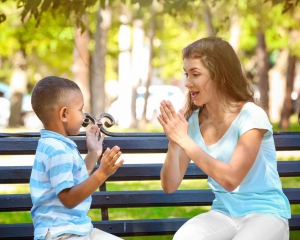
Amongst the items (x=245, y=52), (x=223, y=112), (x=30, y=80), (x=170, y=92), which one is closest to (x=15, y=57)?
(x=170, y=92)

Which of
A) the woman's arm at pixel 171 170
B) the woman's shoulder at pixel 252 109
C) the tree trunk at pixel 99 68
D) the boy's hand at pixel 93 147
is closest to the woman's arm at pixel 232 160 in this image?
the woman's shoulder at pixel 252 109

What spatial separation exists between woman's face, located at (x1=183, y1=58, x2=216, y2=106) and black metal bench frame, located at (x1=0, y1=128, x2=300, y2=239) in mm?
773

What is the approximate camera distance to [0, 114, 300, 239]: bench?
13.2 ft

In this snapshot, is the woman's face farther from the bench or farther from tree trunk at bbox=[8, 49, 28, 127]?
tree trunk at bbox=[8, 49, 28, 127]

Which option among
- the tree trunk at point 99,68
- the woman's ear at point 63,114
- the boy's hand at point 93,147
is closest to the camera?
the woman's ear at point 63,114

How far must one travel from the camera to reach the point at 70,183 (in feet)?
10.3

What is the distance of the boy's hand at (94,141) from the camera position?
3.70 meters

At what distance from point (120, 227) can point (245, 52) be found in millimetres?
36395

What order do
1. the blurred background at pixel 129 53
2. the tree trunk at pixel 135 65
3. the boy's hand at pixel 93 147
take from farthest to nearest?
the tree trunk at pixel 135 65 → the blurred background at pixel 129 53 → the boy's hand at pixel 93 147

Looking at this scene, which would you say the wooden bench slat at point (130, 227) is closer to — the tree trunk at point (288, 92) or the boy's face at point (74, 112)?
the boy's face at point (74, 112)

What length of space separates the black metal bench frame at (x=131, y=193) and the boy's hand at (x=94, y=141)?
0.20m

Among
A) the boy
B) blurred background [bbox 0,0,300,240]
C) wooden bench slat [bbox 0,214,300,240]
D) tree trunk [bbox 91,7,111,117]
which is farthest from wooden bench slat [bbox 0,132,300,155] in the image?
tree trunk [bbox 91,7,111,117]

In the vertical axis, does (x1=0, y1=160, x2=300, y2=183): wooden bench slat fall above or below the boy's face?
below

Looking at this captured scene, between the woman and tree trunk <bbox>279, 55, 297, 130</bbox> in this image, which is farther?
tree trunk <bbox>279, 55, 297, 130</bbox>
